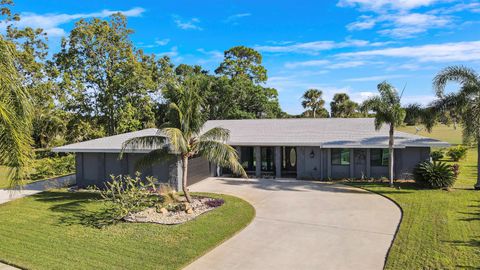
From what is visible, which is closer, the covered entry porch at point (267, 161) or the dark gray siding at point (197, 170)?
the dark gray siding at point (197, 170)

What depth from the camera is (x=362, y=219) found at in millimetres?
12375

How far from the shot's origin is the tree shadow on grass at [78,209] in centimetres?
1257

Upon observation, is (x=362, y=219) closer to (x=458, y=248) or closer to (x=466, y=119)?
(x=458, y=248)

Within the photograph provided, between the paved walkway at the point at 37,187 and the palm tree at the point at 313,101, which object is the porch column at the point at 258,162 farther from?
the palm tree at the point at 313,101

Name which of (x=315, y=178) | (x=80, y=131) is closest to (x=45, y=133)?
(x=80, y=131)

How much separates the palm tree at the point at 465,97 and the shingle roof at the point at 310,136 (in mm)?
1621

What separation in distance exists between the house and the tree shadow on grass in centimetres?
240

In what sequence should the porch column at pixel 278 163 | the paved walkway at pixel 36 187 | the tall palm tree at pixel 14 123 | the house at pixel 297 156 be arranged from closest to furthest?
1. the tall palm tree at pixel 14 123
2. the paved walkway at pixel 36 187
3. the house at pixel 297 156
4. the porch column at pixel 278 163

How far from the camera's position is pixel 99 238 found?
1080cm

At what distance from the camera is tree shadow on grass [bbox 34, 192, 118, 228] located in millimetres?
12573

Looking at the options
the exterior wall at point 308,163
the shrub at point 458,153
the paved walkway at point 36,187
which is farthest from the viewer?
the shrub at point 458,153

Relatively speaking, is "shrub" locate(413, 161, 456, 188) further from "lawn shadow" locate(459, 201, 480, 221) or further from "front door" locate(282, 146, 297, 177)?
"front door" locate(282, 146, 297, 177)

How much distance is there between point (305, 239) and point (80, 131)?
31.2m

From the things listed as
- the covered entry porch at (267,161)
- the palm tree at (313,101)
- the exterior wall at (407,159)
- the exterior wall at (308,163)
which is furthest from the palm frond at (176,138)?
the palm tree at (313,101)
